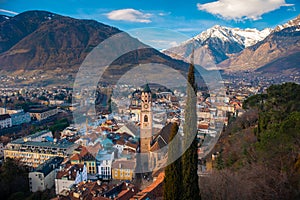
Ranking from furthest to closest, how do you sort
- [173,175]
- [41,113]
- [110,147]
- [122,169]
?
1. [41,113]
2. [110,147]
3. [122,169]
4. [173,175]

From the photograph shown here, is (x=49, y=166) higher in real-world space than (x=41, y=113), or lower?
lower

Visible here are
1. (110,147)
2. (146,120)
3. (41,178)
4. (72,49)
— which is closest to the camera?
(41,178)

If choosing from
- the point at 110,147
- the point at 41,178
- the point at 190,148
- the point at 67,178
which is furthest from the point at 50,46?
the point at 190,148

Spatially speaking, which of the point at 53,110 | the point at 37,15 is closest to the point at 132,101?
the point at 53,110

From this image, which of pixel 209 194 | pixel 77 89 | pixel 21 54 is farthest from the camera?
pixel 21 54

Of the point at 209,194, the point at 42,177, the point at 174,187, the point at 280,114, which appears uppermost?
the point at 280,114

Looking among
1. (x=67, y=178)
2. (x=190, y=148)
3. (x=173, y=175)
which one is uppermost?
(x=190, y=148)

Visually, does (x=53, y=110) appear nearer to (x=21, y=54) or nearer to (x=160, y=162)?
(x=160, y=162)

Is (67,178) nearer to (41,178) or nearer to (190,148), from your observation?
(41,178)

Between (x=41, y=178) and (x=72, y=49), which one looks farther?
(x=72, y=49)
